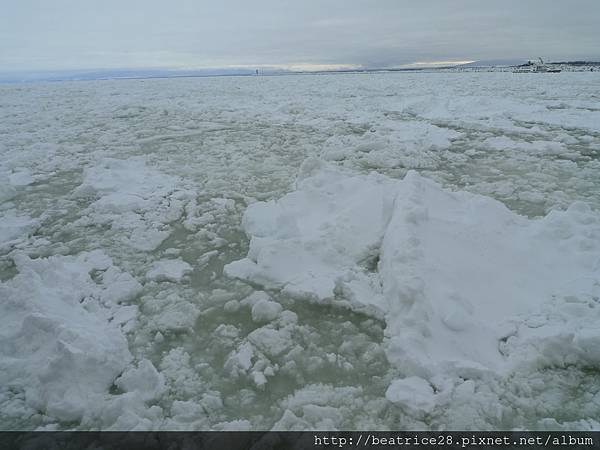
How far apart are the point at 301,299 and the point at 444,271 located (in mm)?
1213

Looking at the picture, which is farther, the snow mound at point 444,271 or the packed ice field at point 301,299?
the snow mound at point 444,271

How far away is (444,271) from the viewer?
2947 mm

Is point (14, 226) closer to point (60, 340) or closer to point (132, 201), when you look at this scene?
point (132, 201)

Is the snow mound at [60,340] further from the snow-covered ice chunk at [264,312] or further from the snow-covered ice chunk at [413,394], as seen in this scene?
the snow-covered ice chunk at [413,394]

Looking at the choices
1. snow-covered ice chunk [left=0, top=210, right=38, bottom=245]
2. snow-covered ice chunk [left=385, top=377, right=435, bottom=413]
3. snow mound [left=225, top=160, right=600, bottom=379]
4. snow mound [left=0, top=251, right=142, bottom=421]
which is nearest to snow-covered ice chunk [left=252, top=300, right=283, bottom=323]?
snow mound [left=225, top=160, right=600, bottom=379]

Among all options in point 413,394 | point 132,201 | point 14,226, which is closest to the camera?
point 413,394

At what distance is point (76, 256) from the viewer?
12.3 ft

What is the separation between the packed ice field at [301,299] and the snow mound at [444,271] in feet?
0.05

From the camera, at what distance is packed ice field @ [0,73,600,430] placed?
2084mm

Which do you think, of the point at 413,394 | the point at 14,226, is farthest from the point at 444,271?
the point at 14,226

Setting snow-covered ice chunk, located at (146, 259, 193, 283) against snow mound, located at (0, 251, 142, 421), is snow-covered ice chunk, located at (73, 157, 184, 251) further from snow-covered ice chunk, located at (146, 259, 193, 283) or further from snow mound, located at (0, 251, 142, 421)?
snow mound, located at (0, 251, 142, 421)

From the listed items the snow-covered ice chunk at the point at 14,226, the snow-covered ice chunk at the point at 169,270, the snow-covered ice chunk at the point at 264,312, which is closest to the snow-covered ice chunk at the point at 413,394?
the snow-covered ice chunk at the point at 264,312

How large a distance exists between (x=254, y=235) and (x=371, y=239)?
1301 mm

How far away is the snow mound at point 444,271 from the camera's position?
238 cm
